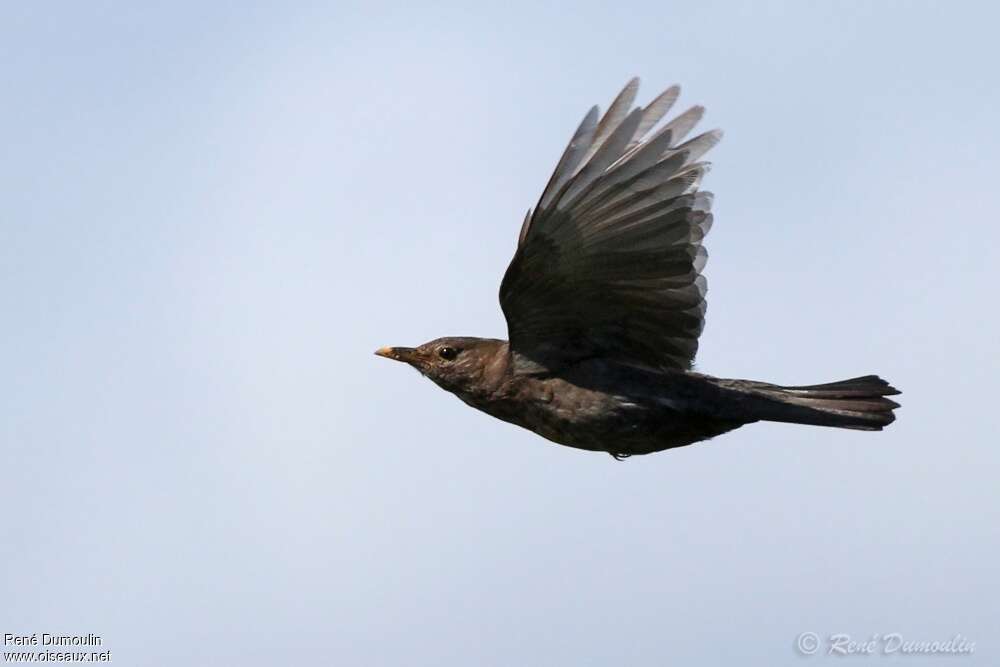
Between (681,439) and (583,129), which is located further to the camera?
(681,439)

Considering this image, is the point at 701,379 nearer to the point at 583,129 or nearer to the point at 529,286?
the point at 529,286

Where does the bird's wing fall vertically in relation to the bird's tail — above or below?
above

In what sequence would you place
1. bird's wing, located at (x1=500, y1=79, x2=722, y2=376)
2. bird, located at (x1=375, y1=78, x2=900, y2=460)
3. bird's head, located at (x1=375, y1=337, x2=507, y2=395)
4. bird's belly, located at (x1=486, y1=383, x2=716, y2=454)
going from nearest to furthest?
bird's wing, located at (x1=500, y1=79, x2=722, y2=376) → bird, located at (x1=375, y1=78, x2=900, y2=460) → bird's belly, located at (x1=486, y1=383, x2=716, y2=454) → bird's head, located at (x1=375, y1=337, x2=507, y2=395)

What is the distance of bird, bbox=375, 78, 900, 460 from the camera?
993 cm

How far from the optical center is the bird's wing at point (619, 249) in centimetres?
969

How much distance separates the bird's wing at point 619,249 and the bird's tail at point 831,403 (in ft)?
1.56

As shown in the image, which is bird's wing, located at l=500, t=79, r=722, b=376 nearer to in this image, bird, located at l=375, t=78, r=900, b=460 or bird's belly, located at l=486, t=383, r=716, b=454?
bird, located at l=375, t=78, r=900, b=460

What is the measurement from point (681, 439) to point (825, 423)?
32.5 inches

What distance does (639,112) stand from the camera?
31.4ft

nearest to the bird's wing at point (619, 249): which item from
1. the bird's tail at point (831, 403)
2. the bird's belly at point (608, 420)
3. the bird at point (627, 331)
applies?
the bird at point (627, 331)

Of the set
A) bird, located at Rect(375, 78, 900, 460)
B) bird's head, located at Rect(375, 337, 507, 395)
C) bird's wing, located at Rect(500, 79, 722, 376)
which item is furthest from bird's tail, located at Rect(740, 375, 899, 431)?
bird's head, located at Rect(375, 337, 507, 395)

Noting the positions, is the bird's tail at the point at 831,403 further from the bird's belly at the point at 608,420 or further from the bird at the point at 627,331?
the bird's belly at the point at 608,420

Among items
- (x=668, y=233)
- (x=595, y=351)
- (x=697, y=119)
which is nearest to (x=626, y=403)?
(x=595, y=351)

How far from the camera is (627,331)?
10.5 meters
